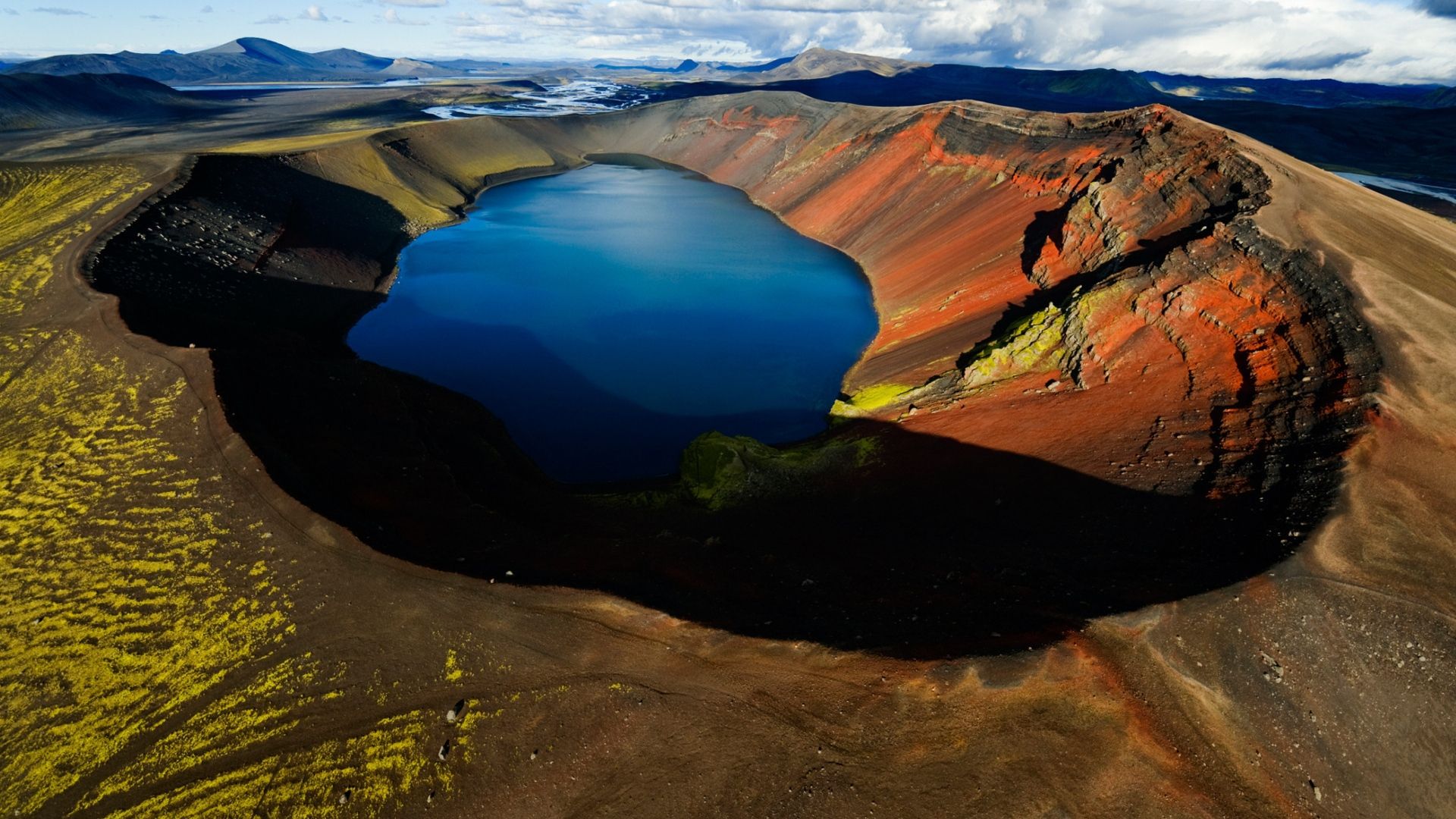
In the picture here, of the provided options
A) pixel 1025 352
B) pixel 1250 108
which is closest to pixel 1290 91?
pixel 1250 108

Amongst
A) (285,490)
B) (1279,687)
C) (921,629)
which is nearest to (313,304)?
(285,490)

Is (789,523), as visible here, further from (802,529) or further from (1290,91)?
(1290,91)

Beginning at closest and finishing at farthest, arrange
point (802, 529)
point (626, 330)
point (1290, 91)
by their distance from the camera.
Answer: point (802, 529)
point (626, 330)
point (1290, 91)

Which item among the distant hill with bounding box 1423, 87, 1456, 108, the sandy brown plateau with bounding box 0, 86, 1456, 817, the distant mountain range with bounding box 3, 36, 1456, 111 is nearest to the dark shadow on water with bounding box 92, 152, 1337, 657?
the sandy brown plateau with bounding box 0, 86, 1456, 817

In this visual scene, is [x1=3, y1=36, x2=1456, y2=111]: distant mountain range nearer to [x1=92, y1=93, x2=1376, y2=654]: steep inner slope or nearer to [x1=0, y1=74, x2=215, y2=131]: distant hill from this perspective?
[x1=0, y1=74, x2=215, y2=131]: distant hill

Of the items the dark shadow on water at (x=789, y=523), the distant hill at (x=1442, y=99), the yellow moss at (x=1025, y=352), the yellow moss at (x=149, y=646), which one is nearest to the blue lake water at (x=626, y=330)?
the dark shadow on water at (x=789, y=523)

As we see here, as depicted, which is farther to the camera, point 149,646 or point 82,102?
point 82,102

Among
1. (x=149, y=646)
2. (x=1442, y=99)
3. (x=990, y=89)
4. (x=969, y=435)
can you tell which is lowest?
(x=149, y=646)

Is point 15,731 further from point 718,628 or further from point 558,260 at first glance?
point 558,260
